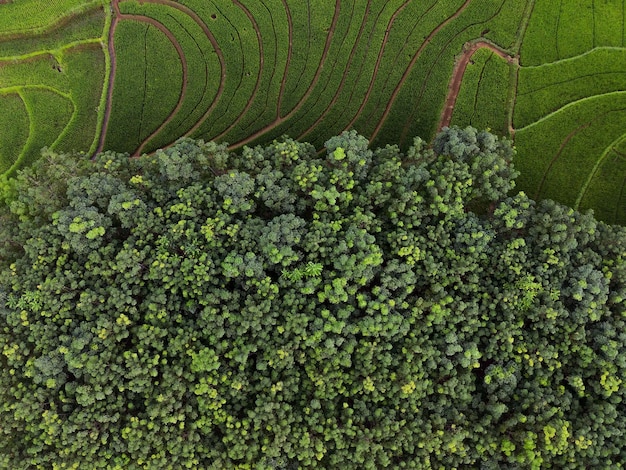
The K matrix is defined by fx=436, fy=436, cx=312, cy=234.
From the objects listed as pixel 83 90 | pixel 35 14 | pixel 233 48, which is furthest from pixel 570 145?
pixel 35 14

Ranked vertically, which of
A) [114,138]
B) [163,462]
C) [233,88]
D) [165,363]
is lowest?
[163,462]

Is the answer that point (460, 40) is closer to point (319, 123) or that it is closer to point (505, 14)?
point (505, 14)

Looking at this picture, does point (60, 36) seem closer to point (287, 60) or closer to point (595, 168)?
point (287, 60)

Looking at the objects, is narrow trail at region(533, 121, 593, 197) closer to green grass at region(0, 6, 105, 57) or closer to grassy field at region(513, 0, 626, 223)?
grassy field at region(513, 0, 626, 223)

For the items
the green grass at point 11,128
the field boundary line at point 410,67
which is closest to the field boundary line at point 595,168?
the field boundary line at point 410,67

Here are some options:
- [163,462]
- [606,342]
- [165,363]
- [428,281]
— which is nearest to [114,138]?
[165,363]

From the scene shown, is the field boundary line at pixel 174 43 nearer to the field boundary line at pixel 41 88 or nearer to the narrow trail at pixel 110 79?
the narrow trail at pixel 110 79

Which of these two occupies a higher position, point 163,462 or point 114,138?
point 114,138
